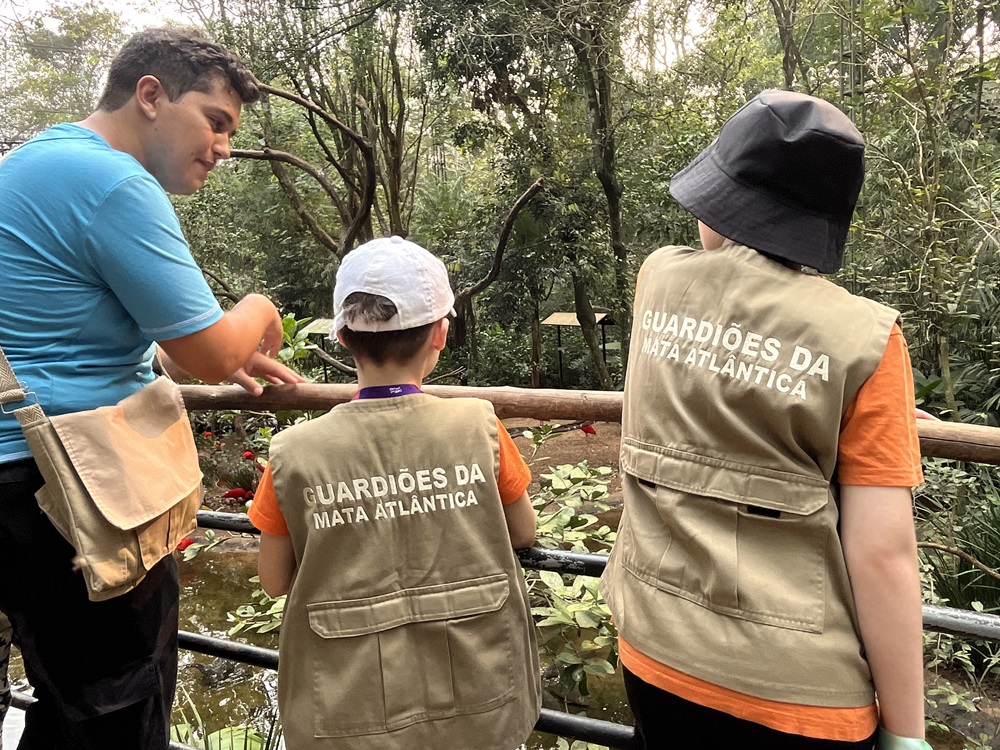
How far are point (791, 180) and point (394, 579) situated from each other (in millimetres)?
690

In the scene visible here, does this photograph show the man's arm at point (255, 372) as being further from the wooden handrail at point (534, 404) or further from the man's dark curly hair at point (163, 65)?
the man's dark curly hair at point (163, 65)

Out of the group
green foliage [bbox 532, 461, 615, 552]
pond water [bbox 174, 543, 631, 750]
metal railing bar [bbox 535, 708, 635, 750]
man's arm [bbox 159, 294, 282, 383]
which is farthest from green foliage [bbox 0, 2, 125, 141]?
metal railing bar [bbox 535, 708, 635, 750]

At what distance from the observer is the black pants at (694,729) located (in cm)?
77

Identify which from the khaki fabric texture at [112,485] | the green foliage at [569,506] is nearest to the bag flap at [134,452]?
the khaki fabric texture at [112,485]

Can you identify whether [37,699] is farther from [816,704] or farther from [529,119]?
[529,119]

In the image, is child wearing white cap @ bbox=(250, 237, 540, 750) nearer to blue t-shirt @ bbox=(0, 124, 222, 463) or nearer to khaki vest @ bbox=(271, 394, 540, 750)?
khaki vest @ bbox=(271, 394, 540, 750)

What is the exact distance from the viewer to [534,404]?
1352mm

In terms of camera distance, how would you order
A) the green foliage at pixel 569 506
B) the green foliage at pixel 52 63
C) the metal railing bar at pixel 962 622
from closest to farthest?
the metal railing bar at pixel 962 622, the green foliage at pixel 569 506, the green foliage at pixel 52 63

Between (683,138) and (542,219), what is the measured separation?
5.77 ft

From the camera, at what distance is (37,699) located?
1080mm

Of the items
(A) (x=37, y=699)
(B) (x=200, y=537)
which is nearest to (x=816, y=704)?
(A) (x=37, y=699)

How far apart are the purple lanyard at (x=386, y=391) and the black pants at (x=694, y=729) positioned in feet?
1.52

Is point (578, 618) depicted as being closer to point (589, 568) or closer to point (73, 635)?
point (589, 568)

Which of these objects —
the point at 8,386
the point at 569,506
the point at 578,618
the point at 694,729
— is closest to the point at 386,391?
the point at 8,386
